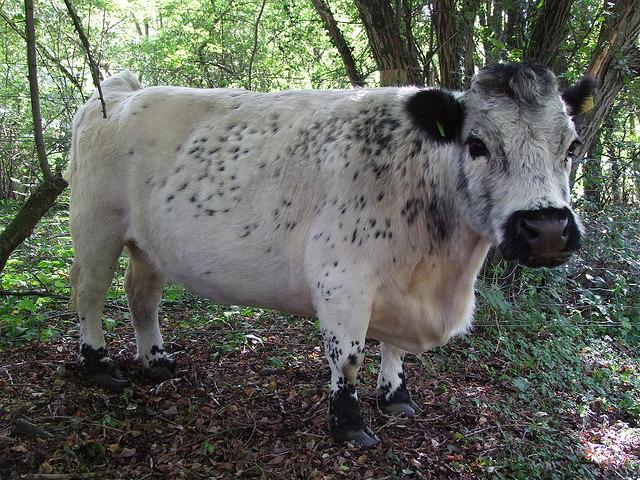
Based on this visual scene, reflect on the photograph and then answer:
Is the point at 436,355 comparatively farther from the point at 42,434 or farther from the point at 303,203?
the point at 42,434

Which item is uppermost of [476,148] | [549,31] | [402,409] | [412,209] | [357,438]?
[549,31]

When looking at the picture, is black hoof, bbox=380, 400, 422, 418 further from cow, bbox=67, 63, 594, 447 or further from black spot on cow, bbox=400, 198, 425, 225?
black spot on cow, bbox=400, 198, 425, 225

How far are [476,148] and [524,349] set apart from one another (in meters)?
2.98

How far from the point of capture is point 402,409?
431 cm

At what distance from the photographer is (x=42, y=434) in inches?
138

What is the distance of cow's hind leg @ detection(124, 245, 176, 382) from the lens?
4.79 m

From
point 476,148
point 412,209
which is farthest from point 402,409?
point 476,148

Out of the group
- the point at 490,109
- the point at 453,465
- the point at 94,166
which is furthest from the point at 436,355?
the point at 94,166

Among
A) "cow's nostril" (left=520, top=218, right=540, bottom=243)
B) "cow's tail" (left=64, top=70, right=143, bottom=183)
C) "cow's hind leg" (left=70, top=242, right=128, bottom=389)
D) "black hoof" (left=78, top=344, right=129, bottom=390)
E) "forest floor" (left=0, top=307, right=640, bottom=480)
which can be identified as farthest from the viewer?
"cow's tail" (left=64, top=70, right=143, bottom=183)

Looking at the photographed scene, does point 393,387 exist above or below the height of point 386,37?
below

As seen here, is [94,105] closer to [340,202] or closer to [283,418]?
[340,202]

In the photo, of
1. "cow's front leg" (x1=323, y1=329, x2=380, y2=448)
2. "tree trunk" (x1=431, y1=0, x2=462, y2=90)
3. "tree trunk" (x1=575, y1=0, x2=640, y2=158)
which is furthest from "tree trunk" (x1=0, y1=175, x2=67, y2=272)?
"tree trunk" (x1=575, y1=0, x2=640, y2=158)

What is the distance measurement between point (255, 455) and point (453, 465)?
1.32m

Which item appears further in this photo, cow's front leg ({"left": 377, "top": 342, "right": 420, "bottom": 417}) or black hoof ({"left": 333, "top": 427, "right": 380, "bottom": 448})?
cow's front leg ({"left": 377, "top": 342, "right": 420, "bottom": 417})
